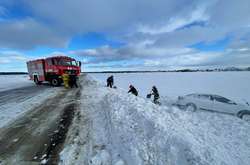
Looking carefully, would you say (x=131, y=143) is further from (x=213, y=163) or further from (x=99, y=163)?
(x=213, y=163)

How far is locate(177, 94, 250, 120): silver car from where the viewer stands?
9.36m

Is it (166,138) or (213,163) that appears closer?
(213,163)

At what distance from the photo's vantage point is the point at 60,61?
1738 centimetres

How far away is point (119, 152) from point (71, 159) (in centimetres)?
109

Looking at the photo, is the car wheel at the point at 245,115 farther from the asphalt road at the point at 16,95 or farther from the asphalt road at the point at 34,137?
the asphalt road at the point at 16,95

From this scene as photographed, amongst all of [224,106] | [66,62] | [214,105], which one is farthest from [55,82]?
[224,106]

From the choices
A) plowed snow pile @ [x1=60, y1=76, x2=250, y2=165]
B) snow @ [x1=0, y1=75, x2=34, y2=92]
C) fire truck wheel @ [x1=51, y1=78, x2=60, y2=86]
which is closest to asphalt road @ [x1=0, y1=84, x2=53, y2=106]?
fire truck wheel @ [x1=51, y1=78, x2=60, y2=86]

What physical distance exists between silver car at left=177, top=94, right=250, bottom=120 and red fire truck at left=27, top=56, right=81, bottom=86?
41.9 feet

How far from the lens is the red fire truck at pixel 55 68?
17.3m

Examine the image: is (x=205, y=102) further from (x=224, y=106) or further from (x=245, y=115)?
(x=245, y=115)

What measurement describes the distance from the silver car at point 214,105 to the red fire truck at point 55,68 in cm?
1277

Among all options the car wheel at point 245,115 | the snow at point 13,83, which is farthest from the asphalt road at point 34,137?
the snow at point 13,83

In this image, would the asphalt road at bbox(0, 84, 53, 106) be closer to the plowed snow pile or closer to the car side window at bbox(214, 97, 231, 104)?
the plowed snow pile

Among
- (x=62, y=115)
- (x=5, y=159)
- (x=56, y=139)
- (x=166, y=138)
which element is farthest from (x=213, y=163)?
(x=62, y=115)
